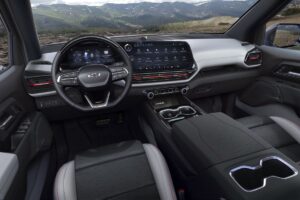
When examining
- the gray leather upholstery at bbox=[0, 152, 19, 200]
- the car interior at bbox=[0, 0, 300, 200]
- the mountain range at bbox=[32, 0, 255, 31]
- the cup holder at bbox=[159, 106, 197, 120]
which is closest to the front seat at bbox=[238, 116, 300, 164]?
the car interior at bbox=[0, 0, 300, 200]

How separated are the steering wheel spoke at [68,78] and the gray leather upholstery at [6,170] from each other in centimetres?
68

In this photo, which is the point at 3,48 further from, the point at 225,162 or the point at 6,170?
the point at 225,162

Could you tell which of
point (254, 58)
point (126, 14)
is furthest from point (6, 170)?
point (254, 58)

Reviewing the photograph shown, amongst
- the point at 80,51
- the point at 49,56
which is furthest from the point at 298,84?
the point at 49,56

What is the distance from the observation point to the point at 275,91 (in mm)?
2664

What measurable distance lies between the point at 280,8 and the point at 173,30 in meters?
1.07

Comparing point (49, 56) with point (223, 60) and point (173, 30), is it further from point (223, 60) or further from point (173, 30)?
point (223, 60)

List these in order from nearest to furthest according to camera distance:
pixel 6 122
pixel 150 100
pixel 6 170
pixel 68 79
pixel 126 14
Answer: pixel 6 170 → pixel 6 122 → pixel 68 79 → pixel 126 14 → pixel 150 100

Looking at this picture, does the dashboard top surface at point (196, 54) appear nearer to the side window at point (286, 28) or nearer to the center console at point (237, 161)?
the side window at point (286, 28)

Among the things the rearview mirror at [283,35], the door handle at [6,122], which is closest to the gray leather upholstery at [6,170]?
the door handle at [6,122]

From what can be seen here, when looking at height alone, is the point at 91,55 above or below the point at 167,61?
above

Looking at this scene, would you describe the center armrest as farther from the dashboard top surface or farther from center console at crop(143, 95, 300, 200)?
the dashboard top surface

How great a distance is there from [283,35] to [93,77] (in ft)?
6.82

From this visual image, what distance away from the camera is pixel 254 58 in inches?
109
